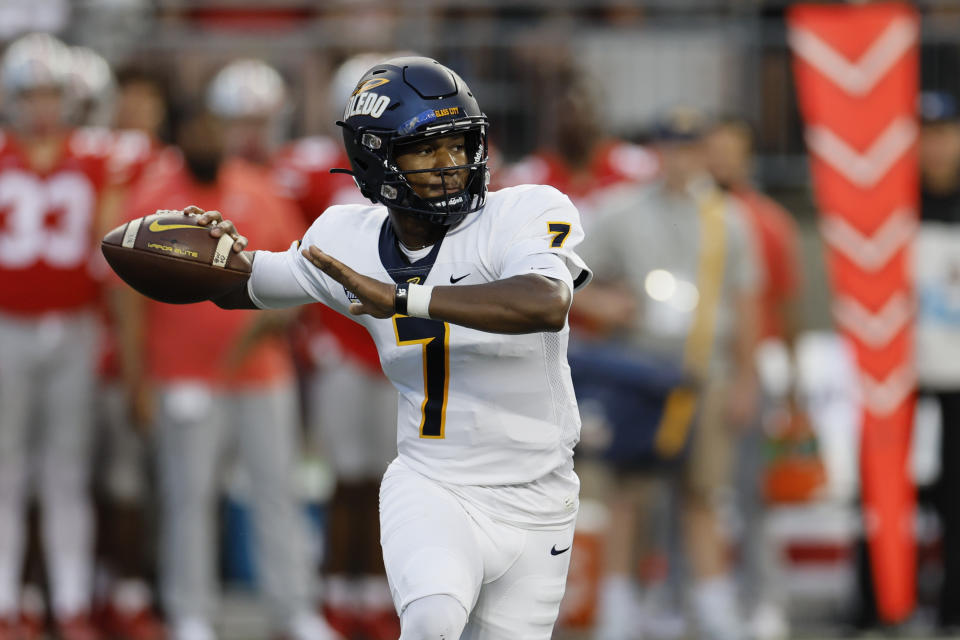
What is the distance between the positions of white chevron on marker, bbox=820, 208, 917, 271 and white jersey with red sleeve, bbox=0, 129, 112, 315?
3314 millimetres

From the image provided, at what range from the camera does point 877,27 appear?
7.46 meters

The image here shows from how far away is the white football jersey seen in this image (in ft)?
13.0

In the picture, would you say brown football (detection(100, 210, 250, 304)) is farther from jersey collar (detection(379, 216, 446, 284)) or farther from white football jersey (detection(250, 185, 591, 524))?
jersey collar (detection(379, 216, 446, 284))

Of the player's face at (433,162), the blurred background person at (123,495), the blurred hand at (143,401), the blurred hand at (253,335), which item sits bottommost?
the blurred background person at (123,495)

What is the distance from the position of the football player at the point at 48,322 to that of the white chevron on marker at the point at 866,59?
329cm

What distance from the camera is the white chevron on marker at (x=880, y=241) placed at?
Result: 7.31 m

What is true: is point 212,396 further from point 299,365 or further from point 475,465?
point 475,465

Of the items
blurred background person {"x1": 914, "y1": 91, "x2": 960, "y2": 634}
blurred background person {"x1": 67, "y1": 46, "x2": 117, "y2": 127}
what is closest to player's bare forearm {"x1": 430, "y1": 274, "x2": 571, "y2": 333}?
blurred background person {"x1": 67, "y1": 46, "x2": 117, "y2": 127}

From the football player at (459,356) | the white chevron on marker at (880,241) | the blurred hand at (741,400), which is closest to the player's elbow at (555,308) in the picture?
the football player at (459,356)

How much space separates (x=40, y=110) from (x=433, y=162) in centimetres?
324

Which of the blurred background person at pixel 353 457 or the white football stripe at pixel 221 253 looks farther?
the blurred background person at pixel 353 457

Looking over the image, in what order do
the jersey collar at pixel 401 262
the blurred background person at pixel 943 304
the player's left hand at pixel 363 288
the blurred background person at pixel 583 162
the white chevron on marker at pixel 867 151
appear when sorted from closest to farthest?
1. the player's left hand at pixel 363 288
2. the jersey collar at pixel 401 262
3. the blurred background person at pixel 943 304
4. the blurred background person at pixel 583 162
5. the white chevron on marker at pixel 867 151

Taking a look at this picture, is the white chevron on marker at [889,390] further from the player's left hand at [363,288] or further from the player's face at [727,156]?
the player's left hand at [363,288]

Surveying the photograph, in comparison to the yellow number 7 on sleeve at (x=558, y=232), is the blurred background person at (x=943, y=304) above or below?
below
